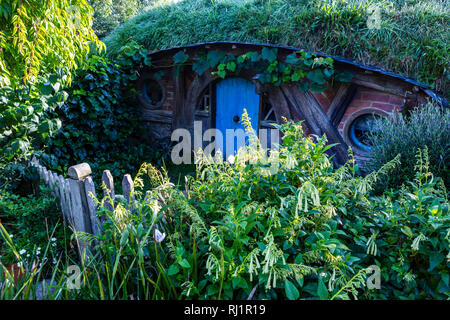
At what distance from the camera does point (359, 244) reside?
6.44 ft

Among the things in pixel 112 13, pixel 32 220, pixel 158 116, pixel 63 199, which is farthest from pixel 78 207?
pixel 112 13

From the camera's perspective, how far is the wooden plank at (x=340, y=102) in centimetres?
539

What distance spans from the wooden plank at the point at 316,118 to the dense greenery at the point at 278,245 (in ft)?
11.1

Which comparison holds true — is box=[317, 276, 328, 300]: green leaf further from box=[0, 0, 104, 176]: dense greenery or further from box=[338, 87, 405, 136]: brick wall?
box=[338, 87, 405, 136]: brick wall

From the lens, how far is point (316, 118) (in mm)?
5754

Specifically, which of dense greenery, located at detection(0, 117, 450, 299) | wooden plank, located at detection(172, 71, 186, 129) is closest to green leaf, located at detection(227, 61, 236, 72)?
wooden plank, located at detection(172, 71, 186, 129)

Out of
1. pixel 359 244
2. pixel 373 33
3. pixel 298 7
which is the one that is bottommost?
pixel 359 244

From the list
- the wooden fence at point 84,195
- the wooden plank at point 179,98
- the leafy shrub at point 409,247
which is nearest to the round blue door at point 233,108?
the wooden plank at point 179,98

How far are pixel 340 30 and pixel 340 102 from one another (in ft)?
4.10

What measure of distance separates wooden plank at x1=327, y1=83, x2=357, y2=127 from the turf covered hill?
48 centimetres

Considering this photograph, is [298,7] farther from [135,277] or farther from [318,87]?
[135,277]
